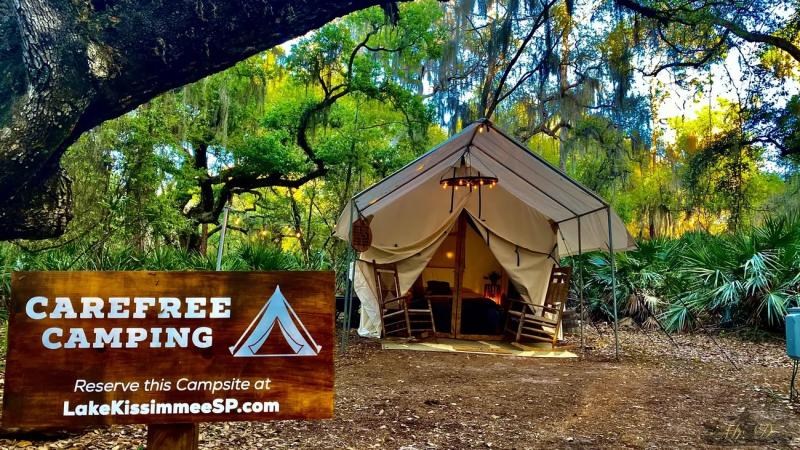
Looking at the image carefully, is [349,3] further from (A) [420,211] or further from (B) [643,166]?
(B) [643,166]

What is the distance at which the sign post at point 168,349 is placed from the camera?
169 centimetres

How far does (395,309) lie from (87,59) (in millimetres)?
5911

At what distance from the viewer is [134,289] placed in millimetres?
1766

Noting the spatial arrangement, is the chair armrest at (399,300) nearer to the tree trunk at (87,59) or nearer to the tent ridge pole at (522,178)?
the tent ridge pole at (522,178)

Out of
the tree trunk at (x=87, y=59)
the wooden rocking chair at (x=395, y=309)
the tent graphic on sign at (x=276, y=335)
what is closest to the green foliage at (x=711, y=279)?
the wooden rocking chair at (x=395, y=309)

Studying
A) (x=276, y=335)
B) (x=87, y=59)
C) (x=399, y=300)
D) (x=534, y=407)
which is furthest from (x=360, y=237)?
(x=276, y=335)

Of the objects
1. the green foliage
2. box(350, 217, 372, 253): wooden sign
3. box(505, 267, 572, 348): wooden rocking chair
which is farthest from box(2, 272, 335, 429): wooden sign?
the green foliage

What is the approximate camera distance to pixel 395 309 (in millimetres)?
7934

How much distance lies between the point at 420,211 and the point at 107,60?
600 cm

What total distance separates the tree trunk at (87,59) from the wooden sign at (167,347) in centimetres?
127

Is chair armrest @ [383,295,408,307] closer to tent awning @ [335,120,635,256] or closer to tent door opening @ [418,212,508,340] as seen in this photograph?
tent door opening @ [418,212,508,340]

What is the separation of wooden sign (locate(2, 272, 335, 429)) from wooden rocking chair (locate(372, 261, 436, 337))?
5.46m

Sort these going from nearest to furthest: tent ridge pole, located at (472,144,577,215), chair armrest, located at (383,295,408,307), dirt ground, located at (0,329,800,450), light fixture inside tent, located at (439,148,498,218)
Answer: dirt ground, located at (0,329,800,450), tent ridge pole, located at (472,144,577,215), light fixture inside tent, located at (439,148,498,218), chair armrest, located at (383,295,408,307)

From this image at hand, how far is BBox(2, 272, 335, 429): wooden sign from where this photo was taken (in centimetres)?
169
